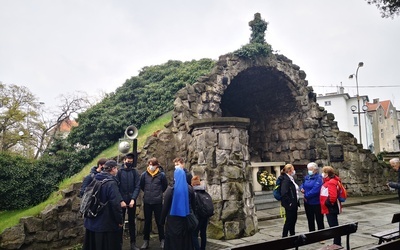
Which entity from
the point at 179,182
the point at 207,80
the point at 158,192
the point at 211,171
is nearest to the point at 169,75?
the point at 207,80

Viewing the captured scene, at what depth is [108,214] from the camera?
4090 millimetres

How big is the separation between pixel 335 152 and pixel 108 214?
11.6 meters

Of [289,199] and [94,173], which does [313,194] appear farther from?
[94,173]

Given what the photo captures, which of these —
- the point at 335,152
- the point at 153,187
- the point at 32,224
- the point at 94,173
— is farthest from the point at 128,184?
the point at 335,152

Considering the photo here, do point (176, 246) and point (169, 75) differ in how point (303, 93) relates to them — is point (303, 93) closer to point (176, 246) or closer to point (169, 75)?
point (169, 75)

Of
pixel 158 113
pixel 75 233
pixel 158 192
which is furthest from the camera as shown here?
pixel 158 113

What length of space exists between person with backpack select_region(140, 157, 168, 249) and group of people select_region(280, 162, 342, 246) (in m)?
2.31

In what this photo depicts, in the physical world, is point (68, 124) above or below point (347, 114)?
below

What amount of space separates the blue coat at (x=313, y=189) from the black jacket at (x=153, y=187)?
272cm

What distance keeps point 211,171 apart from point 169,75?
362 inches

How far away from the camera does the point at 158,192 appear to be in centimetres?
577

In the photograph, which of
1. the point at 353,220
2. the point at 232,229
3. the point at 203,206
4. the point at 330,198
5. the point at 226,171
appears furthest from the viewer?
the point at 353,220

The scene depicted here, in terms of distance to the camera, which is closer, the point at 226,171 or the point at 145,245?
the point at 145,245

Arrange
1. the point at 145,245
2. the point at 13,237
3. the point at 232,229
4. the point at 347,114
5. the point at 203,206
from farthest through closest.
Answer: the point at 347,114 → the point at 232,229 → the point at 145,245 → the point at 13,237 → the point at 203,206
